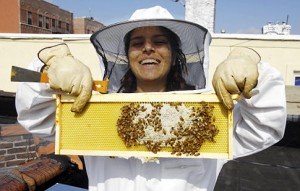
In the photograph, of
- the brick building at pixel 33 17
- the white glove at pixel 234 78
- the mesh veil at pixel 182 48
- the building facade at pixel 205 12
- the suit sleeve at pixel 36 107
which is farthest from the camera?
the brick building at pixel 33 17

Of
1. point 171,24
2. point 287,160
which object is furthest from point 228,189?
point 171,24

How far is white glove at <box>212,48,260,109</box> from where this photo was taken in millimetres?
1359

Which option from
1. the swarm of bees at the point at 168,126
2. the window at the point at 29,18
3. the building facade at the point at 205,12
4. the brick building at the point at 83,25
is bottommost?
the swarm of bees at the point at 168,126

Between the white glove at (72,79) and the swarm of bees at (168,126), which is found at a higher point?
the white glove at (72,79)

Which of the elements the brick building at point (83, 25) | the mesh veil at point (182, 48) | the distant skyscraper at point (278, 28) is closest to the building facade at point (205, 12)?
the mesh veil at point (182, 48)

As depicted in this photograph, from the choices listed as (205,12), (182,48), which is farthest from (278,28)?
(182,48)

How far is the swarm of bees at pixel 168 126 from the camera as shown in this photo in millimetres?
1522

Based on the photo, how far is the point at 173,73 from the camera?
2018mm

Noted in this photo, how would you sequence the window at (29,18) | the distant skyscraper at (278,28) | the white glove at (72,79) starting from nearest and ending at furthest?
the white glove at (72,79), the distant skyscraper at (278,28), the window at (29,18)

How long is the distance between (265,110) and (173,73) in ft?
2.29

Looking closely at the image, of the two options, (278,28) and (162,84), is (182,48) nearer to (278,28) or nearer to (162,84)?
(162,84)

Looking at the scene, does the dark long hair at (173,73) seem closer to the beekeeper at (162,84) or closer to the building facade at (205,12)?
the beekeeper at (162,84)

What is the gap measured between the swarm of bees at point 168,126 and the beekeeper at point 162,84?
0.18 metres

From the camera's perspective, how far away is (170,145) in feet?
5.11
